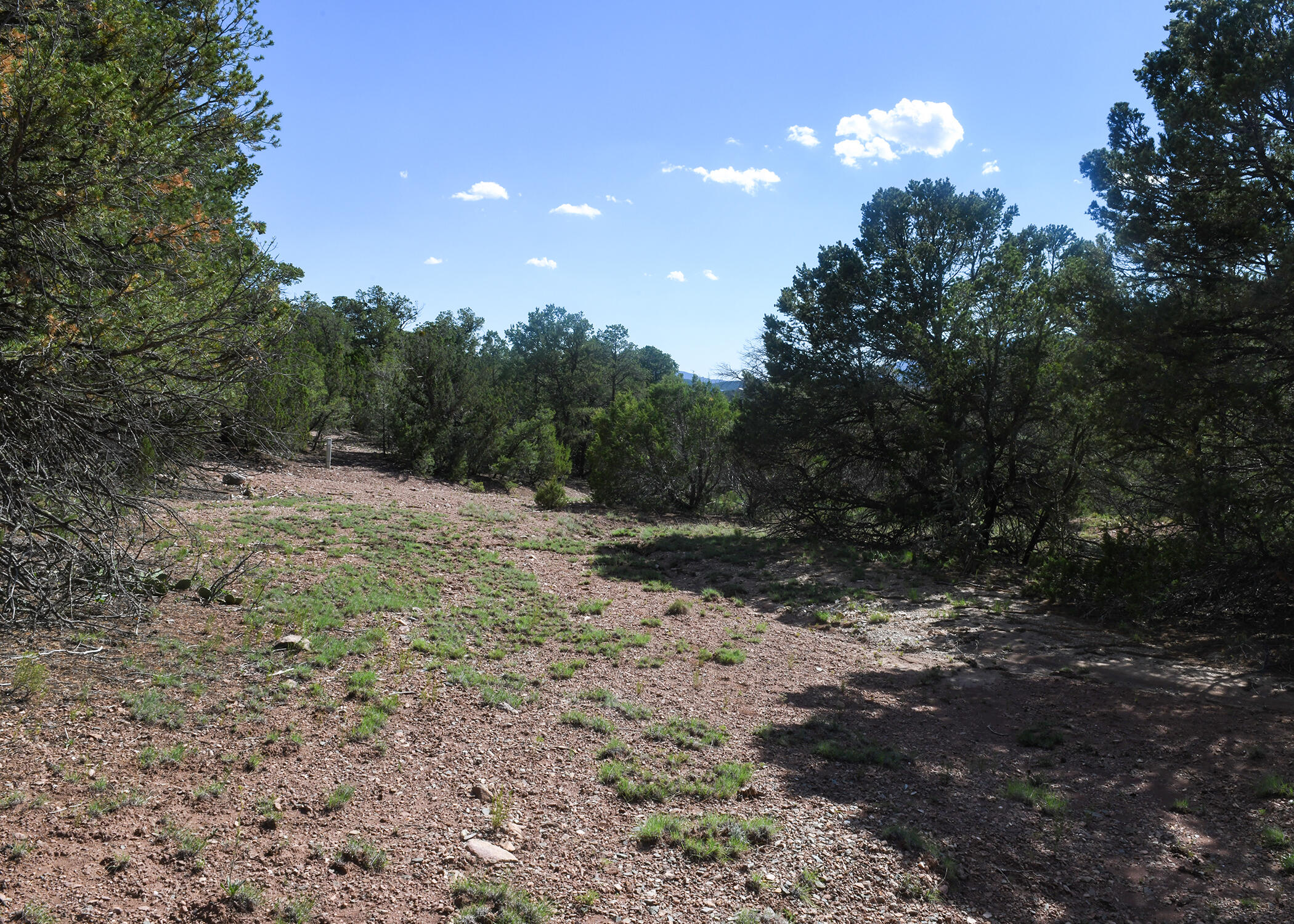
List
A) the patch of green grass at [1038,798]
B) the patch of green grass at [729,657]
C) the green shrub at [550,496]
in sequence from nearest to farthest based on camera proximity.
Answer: the patch of green grass at [1038,798]
the patch of green grass at [729,657]
the green shrub at [550,496]

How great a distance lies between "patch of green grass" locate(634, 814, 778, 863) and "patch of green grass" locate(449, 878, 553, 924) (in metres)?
0.83

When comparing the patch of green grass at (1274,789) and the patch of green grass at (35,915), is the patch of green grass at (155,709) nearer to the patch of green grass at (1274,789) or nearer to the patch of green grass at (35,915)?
the patch of green grass at (35,915)

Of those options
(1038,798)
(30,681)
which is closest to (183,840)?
(30,681)

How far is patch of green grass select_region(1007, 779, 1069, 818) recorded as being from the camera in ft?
15.3

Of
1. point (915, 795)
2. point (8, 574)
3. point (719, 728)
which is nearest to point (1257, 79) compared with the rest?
point (915, 795)

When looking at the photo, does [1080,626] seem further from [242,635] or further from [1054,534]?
[242,635]

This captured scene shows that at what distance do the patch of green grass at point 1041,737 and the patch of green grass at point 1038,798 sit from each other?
2.79 ft

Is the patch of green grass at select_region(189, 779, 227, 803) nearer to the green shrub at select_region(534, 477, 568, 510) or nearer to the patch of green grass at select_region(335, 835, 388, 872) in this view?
the patch of green grass at select_region(335, 835, 388, 872)

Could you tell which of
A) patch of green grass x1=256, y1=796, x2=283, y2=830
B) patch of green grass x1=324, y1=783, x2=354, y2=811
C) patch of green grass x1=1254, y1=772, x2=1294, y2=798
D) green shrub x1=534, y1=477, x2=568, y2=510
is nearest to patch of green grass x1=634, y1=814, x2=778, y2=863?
patch of green grass x1=324, y1=783, x2=354, y2=811

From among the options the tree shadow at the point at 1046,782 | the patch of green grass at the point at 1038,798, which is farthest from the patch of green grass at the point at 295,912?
the patch of green grass at the point at 1038,798

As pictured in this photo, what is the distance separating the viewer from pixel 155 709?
4559 millimetres

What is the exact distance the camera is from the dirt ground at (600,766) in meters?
3.54

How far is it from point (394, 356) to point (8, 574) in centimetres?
2174

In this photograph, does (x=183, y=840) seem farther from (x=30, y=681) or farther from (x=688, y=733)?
(x=688, y=733)
